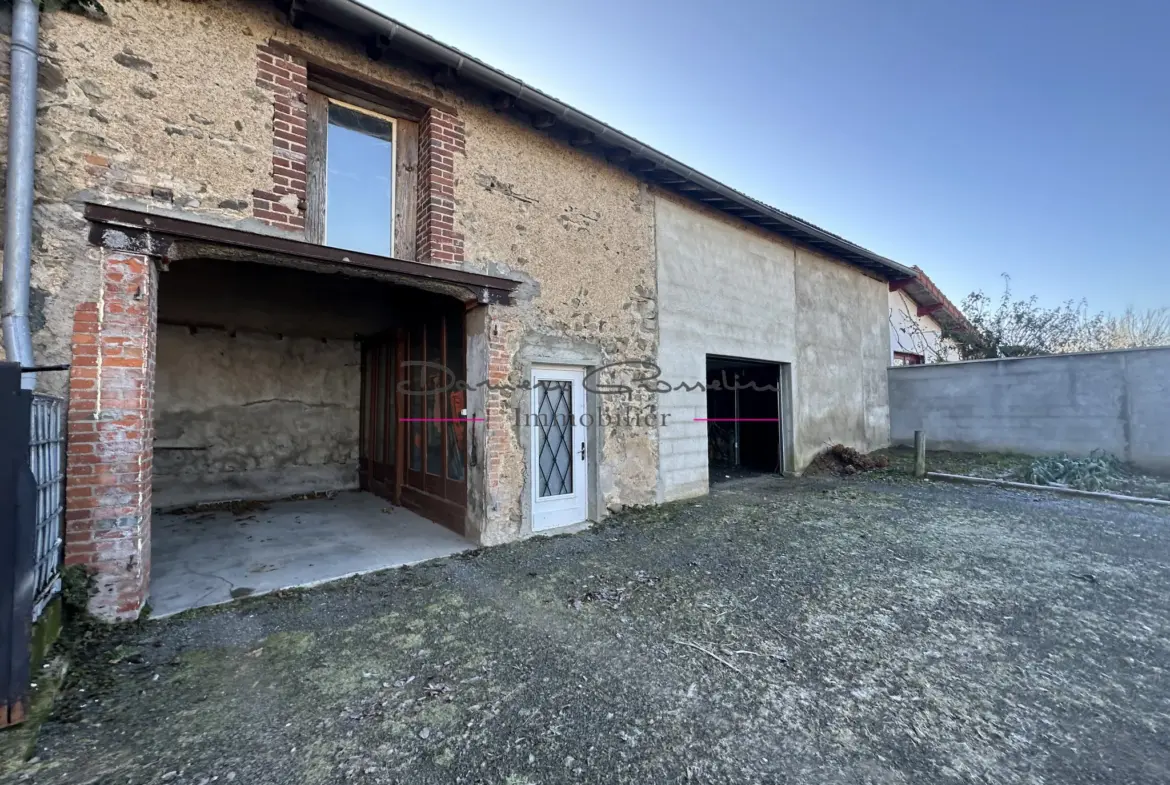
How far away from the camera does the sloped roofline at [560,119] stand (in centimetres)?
377

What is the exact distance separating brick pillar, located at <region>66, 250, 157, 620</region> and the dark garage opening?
23.1ft

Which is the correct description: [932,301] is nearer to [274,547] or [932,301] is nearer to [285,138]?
[285,138]

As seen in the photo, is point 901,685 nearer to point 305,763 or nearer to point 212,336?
point 305,763

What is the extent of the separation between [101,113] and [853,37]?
10.3 metres

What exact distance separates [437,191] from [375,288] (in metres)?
1.70

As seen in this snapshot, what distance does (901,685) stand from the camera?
7.82 feet

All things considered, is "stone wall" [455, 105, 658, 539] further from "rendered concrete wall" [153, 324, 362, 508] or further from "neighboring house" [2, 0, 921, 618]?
"rendered concrete wall" [153, 324, 362, 508]

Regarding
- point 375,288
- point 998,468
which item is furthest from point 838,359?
point 375,288

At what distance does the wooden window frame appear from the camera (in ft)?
13.1

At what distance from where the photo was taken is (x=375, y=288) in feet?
18.2

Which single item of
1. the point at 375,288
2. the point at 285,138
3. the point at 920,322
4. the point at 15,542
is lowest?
the point at 15,542

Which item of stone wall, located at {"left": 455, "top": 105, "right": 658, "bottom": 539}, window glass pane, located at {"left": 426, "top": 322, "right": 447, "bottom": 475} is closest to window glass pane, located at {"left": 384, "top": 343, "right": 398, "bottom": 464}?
window glass pane, located at {"left": 426, "top": 322, "right": 447, "bottom": 475}

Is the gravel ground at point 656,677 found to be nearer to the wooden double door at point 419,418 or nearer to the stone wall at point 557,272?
the wooden double door at point 419,418

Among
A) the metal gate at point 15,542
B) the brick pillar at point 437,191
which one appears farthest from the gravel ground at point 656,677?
the brick pillar at point 437,191
